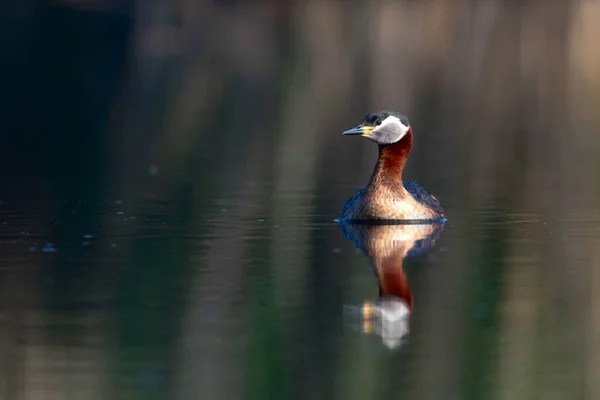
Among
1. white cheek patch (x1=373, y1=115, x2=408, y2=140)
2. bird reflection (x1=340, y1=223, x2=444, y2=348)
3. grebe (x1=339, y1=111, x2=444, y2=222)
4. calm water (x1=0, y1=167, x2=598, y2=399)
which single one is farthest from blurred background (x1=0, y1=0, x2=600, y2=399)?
white cheek patch (x1=373, y1=115, x2=408, y2=140)

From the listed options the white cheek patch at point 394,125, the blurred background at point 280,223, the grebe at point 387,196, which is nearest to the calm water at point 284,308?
the blurred background at point 280,223

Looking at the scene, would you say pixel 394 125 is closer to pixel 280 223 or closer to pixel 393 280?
pixel 280 223

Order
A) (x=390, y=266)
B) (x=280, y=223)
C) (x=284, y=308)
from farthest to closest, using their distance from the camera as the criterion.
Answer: (x=280, y=223)
(x=390, y=266)
(x=284, y=308)

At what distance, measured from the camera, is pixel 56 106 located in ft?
90.7

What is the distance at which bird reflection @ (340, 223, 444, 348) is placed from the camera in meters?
8.84

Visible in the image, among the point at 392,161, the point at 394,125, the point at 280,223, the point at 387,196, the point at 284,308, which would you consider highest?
the point at 394,125

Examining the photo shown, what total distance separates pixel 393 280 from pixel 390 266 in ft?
2.27

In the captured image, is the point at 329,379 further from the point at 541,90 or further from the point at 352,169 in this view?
the point at 541,90

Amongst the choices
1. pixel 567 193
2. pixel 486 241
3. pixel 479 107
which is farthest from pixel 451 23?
pixel 486 241

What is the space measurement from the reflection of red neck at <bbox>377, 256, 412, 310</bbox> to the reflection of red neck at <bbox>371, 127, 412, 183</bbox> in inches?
119

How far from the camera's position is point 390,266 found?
10906 mm

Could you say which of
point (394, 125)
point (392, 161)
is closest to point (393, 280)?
point (392, 161)

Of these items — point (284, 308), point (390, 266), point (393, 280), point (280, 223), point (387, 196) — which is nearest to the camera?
point (284, 308)

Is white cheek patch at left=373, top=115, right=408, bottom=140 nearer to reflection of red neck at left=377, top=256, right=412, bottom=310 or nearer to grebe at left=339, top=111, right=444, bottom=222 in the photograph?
grebe at left=339, top=111, right=444, bottom=222
